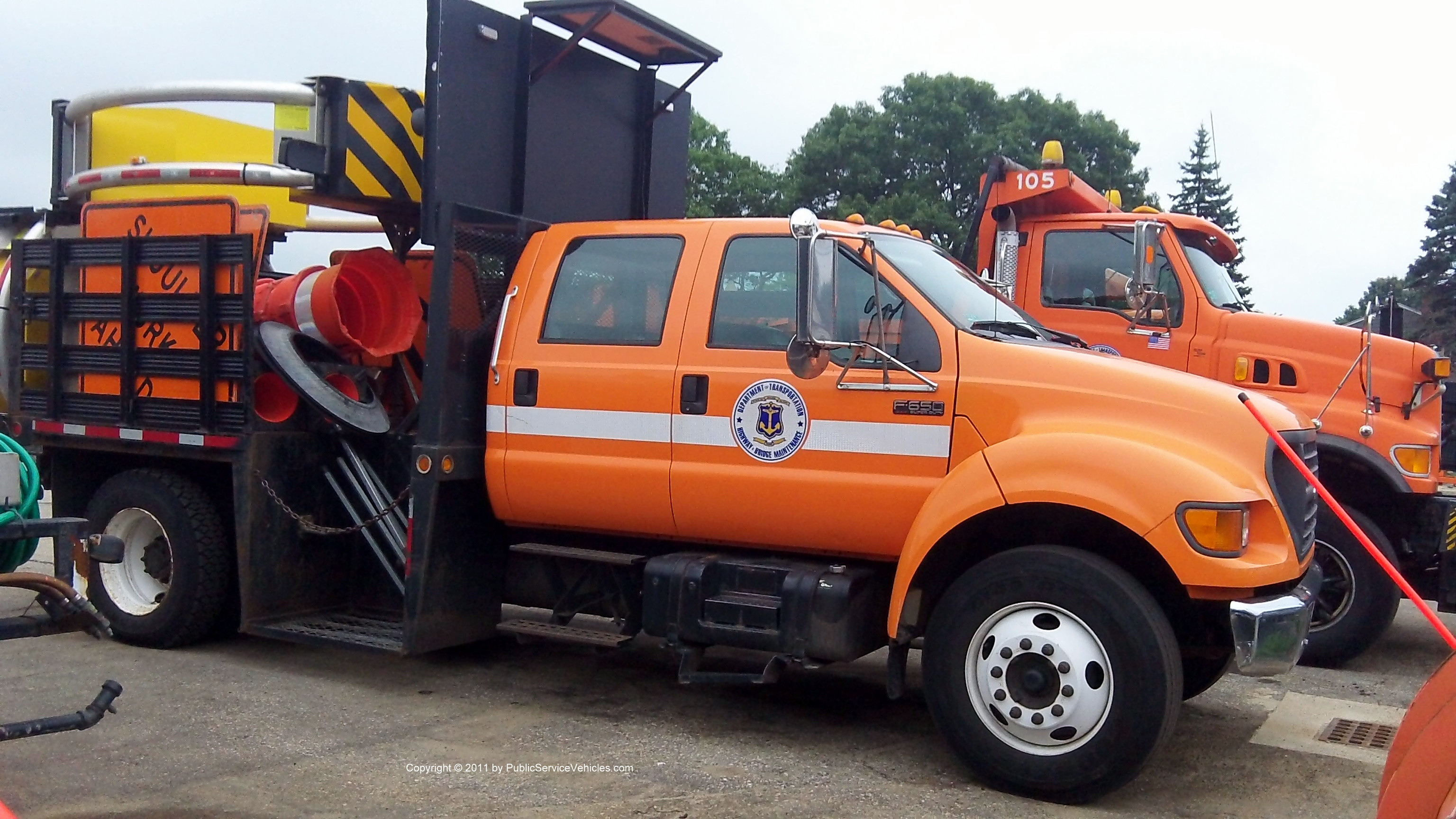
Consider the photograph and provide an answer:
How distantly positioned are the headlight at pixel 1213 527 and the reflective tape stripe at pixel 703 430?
1.83 metres

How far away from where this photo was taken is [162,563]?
6.89 meters

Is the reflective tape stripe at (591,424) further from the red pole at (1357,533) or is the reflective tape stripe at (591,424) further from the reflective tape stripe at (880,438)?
the red pole at (1357,533)

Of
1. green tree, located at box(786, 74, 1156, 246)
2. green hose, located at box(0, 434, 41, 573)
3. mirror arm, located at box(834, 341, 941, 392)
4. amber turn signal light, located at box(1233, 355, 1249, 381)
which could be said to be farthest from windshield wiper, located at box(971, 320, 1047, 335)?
green tree, located at box(786, 74, 1156, 246)

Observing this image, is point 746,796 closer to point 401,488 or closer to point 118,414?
point 401,488

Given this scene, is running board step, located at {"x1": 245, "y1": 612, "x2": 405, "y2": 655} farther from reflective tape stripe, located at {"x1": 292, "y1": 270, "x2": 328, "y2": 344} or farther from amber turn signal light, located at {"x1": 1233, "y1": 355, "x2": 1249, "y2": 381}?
amber turn signal light, located at {"x1": 1233, "y1": 355, "x2": 1249, "y2": 381}

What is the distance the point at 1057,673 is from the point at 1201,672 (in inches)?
45.7

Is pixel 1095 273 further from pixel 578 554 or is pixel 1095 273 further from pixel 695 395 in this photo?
pixel 578 554

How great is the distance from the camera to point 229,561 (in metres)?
6.77

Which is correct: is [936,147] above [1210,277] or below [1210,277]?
above

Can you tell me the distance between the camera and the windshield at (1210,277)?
24.7 feet

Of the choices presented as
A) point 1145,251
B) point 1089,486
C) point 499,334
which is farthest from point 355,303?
point 1145,251

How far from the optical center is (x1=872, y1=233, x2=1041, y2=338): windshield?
→ 530 cm

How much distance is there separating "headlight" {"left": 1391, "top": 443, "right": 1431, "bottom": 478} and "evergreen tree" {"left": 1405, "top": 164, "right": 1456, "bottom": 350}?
654 centimetres

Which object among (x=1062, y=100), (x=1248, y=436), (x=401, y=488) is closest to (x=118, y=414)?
(x=401, y=488)
